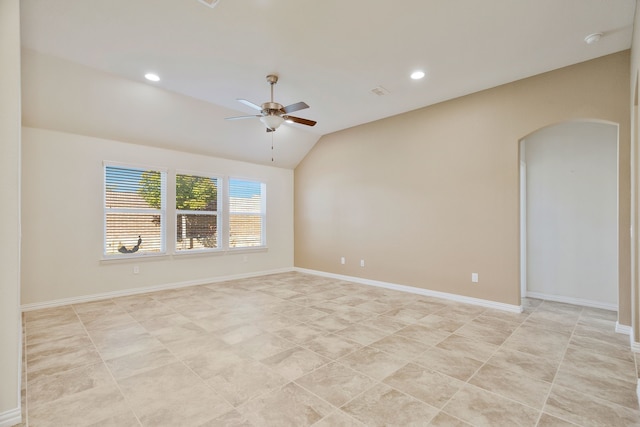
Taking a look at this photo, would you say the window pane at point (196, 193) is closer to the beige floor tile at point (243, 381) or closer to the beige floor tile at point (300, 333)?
the beige floor tile at point (300, 333)

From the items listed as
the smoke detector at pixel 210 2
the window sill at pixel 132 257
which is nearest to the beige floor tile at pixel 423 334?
the smoke detector at pixel 210 2

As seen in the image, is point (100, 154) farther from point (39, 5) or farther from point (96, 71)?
point (39, 5)

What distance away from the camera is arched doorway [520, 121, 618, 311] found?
4277mm

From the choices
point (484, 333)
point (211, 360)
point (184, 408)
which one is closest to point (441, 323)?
point (484, 333)

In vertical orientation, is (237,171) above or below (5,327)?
above

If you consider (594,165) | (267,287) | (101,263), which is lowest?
(267,287)

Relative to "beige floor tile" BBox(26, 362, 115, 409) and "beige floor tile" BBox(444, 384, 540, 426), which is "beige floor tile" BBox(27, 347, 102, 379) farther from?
"beige floor tile" BBox(444, 384, 540, 426)

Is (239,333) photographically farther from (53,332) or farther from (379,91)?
(379,91)

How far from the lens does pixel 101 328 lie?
11.4ft

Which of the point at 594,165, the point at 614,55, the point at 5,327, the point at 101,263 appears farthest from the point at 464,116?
the point at 101,263

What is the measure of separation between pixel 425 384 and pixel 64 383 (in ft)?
9.04

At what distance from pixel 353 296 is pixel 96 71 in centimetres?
475

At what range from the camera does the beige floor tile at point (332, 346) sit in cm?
284

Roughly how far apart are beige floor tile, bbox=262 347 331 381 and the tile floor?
0.06 ft
